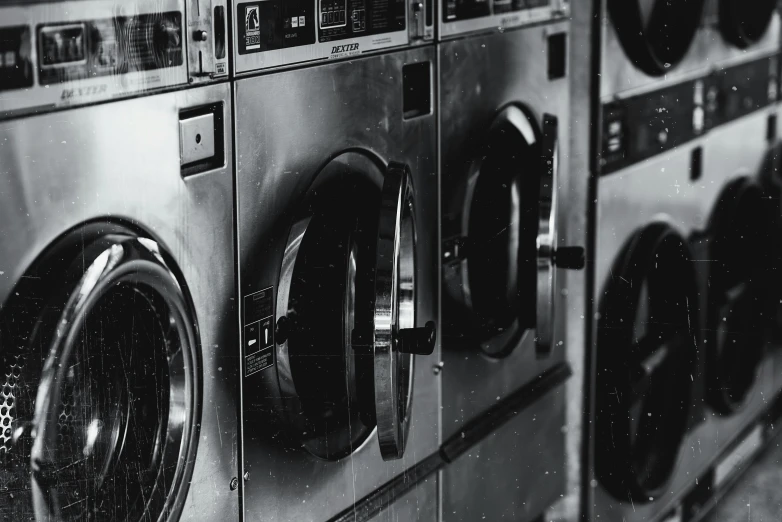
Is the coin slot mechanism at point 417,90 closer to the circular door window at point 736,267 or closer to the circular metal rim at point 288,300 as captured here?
the circular metal rim at point 288,300

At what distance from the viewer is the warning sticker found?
1338 mm

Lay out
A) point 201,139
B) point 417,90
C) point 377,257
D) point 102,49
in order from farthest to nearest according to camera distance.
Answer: point 417,90, point 377,257, point 201,139, point 102,49

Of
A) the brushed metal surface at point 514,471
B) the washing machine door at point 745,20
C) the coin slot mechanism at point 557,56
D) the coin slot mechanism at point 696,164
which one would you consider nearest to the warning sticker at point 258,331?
the brushed metal surface at point 514,471

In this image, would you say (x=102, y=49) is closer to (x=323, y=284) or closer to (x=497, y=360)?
(x=323, y=284)

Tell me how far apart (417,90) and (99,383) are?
2.46 feet

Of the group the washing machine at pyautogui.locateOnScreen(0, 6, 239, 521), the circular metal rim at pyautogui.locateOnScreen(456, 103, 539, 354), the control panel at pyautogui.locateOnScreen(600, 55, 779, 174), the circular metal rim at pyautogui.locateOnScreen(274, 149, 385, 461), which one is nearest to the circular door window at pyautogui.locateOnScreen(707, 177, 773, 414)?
the control panel at pyautogui.locateOnScreen(600, 55, 779, 174)

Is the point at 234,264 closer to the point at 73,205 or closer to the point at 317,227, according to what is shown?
the point at 317,227

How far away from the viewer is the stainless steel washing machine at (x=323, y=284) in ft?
4.38

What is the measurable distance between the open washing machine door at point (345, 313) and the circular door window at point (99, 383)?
7.6 inches

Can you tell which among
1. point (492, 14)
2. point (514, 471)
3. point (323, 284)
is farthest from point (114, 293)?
point (514, 471)

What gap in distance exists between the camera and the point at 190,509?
4.20ft

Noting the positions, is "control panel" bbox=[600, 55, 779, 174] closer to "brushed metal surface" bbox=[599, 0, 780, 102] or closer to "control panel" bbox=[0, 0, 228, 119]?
"brushed metal surface" bbox=[599, 0, 780, 102]

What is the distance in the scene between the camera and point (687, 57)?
2.10m

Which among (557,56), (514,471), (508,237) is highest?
(557,56)
